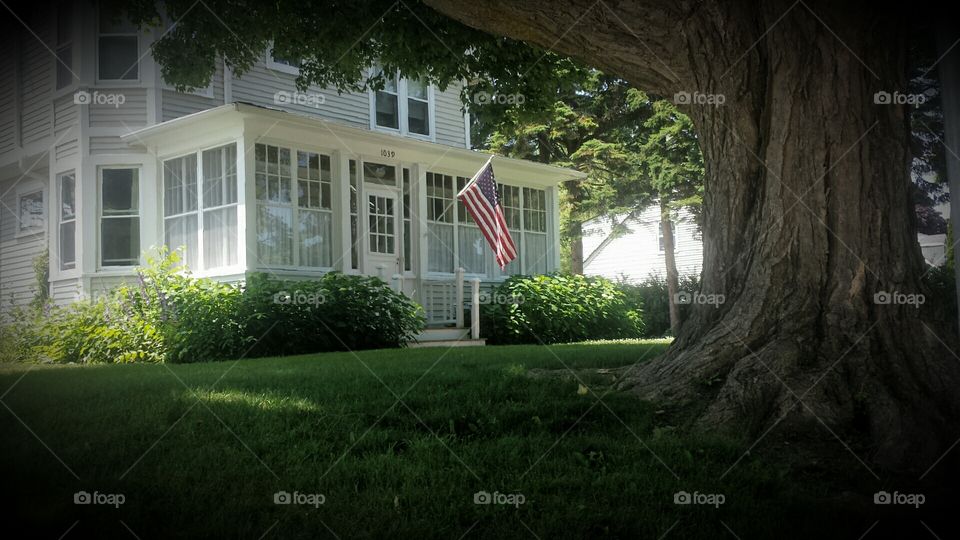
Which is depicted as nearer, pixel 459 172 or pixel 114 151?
pixel 114 151

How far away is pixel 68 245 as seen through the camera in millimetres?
13914

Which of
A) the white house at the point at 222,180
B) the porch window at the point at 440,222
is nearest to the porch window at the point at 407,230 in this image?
the white house at the point at 222,180

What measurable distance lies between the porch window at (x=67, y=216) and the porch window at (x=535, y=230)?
970cm

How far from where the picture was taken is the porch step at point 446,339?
13.5 meters

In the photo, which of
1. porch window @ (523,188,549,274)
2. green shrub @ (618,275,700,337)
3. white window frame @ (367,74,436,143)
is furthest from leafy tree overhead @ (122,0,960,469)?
green shrub @ (618,275,700,337)

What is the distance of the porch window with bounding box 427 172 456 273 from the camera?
16.0m

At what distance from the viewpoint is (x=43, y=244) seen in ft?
17.7

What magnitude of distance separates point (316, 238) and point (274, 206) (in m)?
1.08

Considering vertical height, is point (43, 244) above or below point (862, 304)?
above

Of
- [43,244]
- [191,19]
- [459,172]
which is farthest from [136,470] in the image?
[459,172]

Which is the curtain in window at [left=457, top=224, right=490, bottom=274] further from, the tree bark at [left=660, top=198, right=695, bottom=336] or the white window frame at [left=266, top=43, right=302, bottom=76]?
the tree bark at [left=660, top=198, right=695, bottom=336]

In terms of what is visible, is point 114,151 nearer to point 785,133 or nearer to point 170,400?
point 170,400

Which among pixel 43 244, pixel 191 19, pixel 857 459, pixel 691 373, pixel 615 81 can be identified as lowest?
pixel 857 459

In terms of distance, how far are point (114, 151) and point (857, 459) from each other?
1328cm
